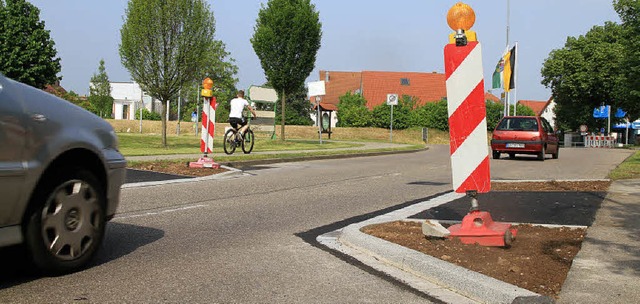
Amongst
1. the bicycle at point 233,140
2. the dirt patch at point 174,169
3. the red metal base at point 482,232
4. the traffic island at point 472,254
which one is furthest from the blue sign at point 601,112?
the red metal base at point 482,232

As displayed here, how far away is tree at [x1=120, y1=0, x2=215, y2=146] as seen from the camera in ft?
70.0

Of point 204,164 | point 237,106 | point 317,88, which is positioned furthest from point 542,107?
point 204,164

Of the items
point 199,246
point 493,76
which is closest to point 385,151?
point 493,76

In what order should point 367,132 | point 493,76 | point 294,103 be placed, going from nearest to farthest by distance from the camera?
point 493,76 < point 367,132 < point 294,103

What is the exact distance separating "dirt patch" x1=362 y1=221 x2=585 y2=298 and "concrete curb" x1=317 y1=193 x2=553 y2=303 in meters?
0.16

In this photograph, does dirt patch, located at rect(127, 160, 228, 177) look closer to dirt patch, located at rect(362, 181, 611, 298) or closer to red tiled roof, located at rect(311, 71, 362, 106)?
dirt patch, located at rect(362, 181, 611, 298)

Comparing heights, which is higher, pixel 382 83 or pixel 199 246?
pixel 382 83

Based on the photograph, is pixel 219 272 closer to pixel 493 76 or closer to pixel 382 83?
pixel 493 76

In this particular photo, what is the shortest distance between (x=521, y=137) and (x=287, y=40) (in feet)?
40.4

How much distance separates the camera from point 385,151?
25.7m

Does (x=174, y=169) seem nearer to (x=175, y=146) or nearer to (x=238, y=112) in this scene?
(x=238, y=112)

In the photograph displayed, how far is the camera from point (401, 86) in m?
86.6

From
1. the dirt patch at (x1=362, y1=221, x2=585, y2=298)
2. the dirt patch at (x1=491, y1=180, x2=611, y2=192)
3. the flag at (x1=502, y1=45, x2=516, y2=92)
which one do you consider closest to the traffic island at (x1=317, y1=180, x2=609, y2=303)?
the dirt patch at (x1=362, y1=221, x2=585, y2=298)

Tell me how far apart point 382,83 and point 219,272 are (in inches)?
3257
